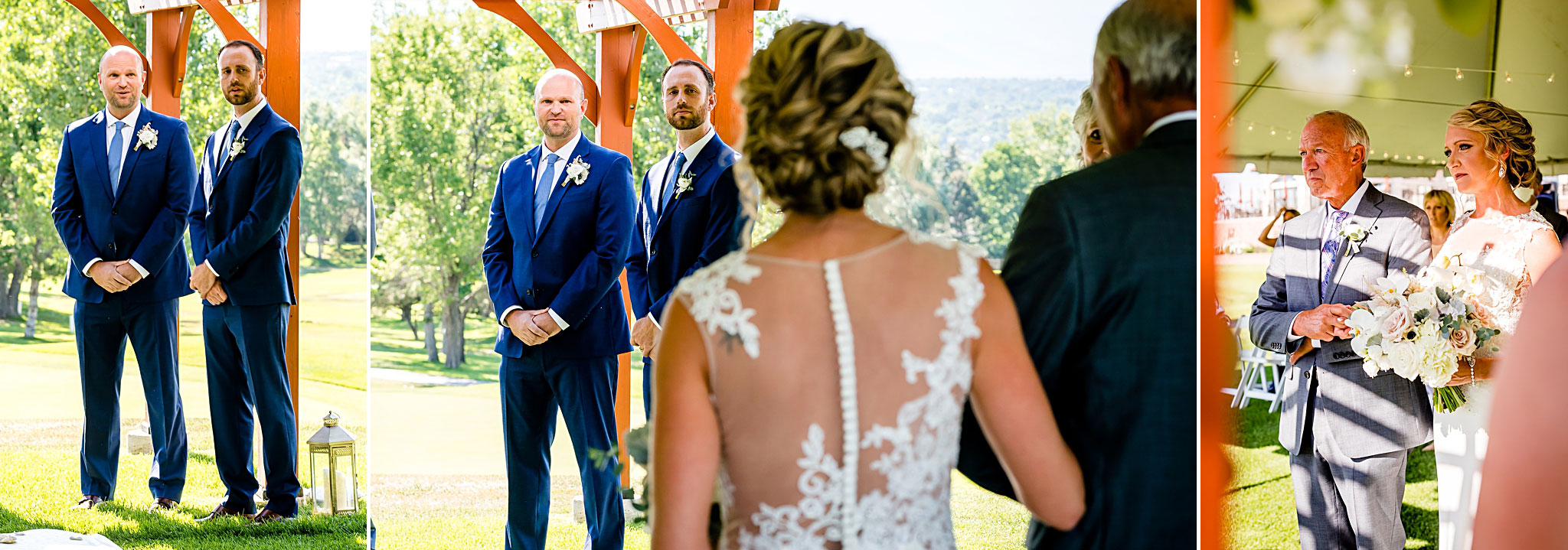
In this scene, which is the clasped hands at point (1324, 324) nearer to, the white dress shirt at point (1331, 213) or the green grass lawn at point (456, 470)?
the white dress shirt at point (1331, 213)

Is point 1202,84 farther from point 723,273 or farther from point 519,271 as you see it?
point 519,271

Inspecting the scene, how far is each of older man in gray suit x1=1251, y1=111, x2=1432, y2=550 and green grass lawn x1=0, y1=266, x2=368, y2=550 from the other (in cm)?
359

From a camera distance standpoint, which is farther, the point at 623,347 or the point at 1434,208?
the point at 1434,208

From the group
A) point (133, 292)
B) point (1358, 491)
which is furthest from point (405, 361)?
point (1358, 491)

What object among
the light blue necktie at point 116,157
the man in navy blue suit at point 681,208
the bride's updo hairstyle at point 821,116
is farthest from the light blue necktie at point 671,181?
the bride's updo hairstyle at point 821,116

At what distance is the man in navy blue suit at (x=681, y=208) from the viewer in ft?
14.4

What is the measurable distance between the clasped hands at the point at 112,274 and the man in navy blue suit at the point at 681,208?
2144 millimetres

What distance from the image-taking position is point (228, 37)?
186 inches

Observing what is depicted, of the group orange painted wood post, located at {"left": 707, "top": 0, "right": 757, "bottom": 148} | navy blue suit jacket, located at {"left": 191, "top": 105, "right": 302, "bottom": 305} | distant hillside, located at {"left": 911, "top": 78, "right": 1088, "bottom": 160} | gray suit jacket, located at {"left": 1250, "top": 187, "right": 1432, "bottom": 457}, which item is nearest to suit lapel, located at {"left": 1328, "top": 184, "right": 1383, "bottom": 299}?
gray suit jacket, located at {"left": 1250, "top": 187, "right": 1432, "bottom": 457}

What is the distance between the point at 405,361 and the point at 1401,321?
4641 mm

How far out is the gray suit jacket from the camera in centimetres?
389

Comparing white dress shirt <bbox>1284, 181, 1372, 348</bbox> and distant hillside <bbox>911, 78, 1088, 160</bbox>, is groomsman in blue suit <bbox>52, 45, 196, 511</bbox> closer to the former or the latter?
white dress shirt <bbox>1284, 181, 1372, 348</bbox>

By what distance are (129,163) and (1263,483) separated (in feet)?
21.0

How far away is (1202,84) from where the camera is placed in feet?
8.38
